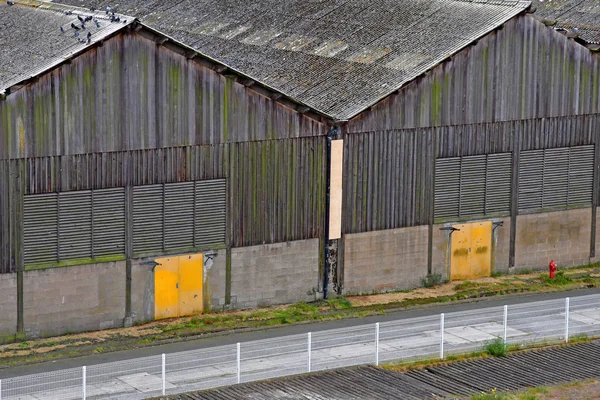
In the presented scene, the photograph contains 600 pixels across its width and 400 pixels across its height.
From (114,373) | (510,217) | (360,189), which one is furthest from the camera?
(510,217)

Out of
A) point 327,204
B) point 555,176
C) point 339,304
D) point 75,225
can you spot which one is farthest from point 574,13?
point 75,225

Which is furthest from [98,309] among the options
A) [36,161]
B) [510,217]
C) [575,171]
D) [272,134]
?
[575,171]

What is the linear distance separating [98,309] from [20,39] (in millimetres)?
8203

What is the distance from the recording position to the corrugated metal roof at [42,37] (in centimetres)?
3650

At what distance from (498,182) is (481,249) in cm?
229

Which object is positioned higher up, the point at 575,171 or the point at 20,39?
the point at 20,39

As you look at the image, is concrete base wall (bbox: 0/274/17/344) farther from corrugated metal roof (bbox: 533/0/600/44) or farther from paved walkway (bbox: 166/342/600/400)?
corrugated metal roof (bbox: 533/0/600/44)

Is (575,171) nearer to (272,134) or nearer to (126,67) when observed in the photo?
(272,134)

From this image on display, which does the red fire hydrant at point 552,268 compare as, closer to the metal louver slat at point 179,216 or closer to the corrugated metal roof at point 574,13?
the metal louver slat at point 179,216

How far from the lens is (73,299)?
3728 centimetres

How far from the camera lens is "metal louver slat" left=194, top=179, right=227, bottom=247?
1559 inches

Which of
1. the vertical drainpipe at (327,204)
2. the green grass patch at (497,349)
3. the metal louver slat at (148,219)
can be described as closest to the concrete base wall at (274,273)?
the vertical drainpipe at (327,204)

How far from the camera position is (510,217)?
4619 centimetres

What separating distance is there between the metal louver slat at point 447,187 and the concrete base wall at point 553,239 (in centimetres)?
290
